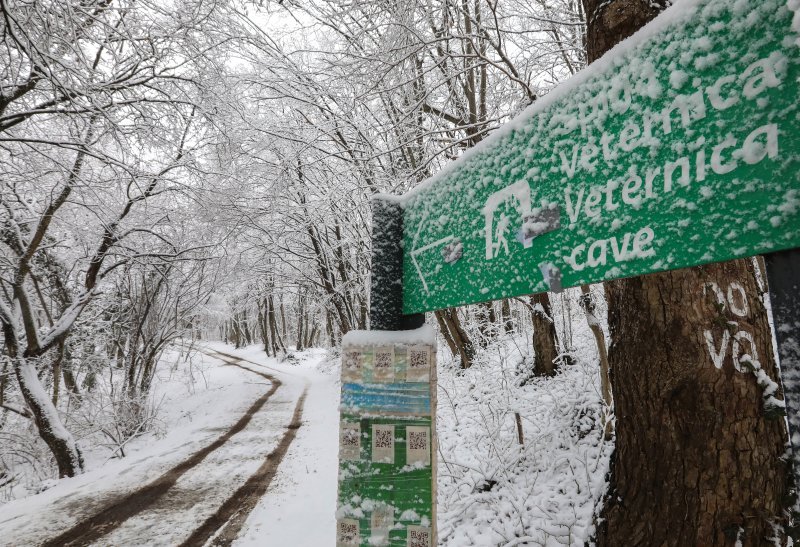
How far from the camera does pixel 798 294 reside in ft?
1.55

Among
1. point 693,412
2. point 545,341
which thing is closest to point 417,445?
point 693,412

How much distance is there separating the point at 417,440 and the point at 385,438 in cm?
11

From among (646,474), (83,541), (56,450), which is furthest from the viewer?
(56,450)

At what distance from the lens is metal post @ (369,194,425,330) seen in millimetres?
1346

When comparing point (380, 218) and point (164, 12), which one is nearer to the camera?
point (380, 218)

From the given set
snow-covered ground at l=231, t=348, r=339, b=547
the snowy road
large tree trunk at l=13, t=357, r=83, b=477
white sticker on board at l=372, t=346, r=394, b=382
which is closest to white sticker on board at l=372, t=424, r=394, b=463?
white sticker on board at l=372, t=346, r=394, b=382

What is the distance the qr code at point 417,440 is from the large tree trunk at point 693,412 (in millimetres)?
1315

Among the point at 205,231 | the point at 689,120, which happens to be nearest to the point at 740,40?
the point at 689,120

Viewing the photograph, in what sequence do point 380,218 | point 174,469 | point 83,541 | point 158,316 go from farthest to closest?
point 158,316, point 174,469, point 83,541, point 380,218

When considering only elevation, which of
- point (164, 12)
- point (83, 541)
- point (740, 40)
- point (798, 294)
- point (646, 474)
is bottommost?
point (83, 541)

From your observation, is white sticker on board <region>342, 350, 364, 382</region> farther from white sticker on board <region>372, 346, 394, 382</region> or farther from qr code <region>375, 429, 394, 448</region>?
qr code <region>375, 429, 394, 448</region>

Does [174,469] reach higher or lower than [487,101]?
lower

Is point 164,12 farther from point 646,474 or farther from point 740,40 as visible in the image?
point 646,474

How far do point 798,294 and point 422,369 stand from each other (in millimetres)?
929
